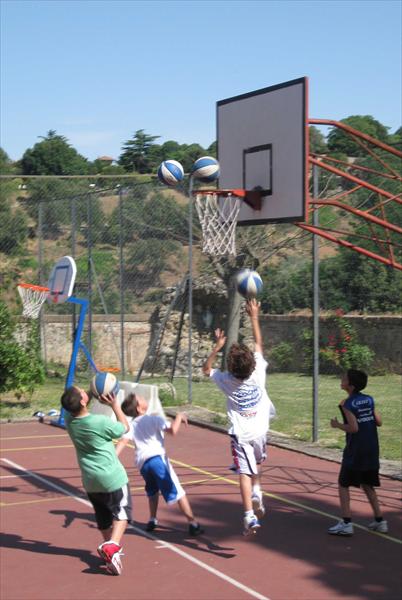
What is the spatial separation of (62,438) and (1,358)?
3.20 m

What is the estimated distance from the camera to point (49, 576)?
7262 mm

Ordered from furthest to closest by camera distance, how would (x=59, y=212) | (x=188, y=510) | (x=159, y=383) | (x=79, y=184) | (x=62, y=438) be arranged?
1. (x=79, y=184)
2. (x=59, y=212)
3. (x=159, y=383)
4. (x=62, y=438)
5. (x=188, y=510)

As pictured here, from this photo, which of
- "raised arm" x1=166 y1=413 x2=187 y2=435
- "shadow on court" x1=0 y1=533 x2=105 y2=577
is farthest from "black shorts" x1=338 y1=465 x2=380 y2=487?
"shadow on court" x1=0 y1=533 x2=105 y2=577

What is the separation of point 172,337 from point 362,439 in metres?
15.7

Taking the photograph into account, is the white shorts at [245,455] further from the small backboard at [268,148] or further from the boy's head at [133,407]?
the small backboard at [268,148]

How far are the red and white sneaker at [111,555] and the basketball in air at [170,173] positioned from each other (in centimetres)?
515

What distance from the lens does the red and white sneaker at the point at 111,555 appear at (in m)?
7.09

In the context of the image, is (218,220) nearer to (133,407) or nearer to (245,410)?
(133,407)

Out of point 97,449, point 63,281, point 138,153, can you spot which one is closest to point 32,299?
point 63,281

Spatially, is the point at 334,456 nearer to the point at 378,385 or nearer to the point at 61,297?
the point at 61,297

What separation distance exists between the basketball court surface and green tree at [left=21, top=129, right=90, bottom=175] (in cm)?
4163

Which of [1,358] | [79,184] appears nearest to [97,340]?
[1,358]

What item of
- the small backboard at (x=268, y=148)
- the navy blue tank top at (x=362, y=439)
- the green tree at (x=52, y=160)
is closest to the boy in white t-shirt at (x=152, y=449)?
the navy blue tank top at (x=362, y=439)

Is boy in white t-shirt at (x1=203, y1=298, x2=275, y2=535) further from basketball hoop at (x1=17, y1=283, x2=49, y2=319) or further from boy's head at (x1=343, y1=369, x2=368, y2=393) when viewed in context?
basketball hoop at (x1=17, y1=283, x2=49, y2=319)
